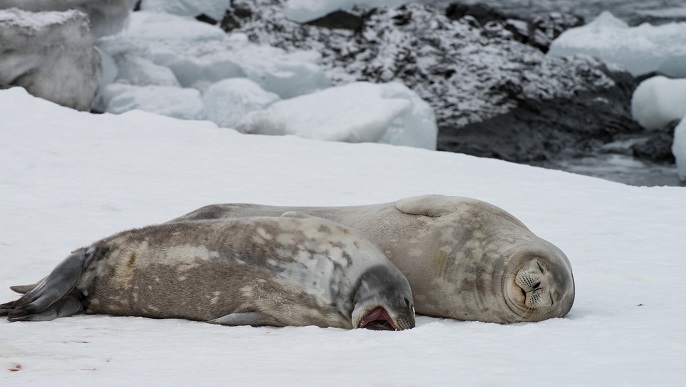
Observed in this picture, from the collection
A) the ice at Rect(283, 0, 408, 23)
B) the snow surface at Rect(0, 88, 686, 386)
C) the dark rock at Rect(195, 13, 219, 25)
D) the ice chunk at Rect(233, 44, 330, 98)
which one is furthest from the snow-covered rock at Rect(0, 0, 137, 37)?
the dark rock at Rect(195, 13, 219, 25)

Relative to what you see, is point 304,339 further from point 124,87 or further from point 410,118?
point 124,87

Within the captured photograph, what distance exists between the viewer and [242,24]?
14.4 meters

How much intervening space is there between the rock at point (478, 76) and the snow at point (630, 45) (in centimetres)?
21

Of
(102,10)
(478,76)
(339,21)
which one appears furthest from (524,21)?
(102,10)

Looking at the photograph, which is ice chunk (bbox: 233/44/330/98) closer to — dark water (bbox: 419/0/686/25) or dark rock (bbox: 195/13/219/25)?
dark rock (bbox: 195/13/219/25)

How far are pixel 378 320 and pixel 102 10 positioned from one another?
8.14 m

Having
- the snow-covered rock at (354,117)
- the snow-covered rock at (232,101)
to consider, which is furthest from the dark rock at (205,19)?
the snow-covered rock at (354,117)

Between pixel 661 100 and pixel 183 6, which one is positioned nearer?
pixel 661 100

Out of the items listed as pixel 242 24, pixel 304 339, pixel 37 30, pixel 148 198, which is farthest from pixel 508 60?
pixel 304 339

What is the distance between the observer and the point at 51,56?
8922 millimetres

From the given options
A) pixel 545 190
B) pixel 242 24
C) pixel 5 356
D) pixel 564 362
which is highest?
pixel 564 362

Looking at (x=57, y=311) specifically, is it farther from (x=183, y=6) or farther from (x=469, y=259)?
(x=183, y=6)

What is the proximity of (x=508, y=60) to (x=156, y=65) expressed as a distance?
4675 mm

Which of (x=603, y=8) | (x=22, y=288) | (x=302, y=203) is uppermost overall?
(x=22, y=288)
